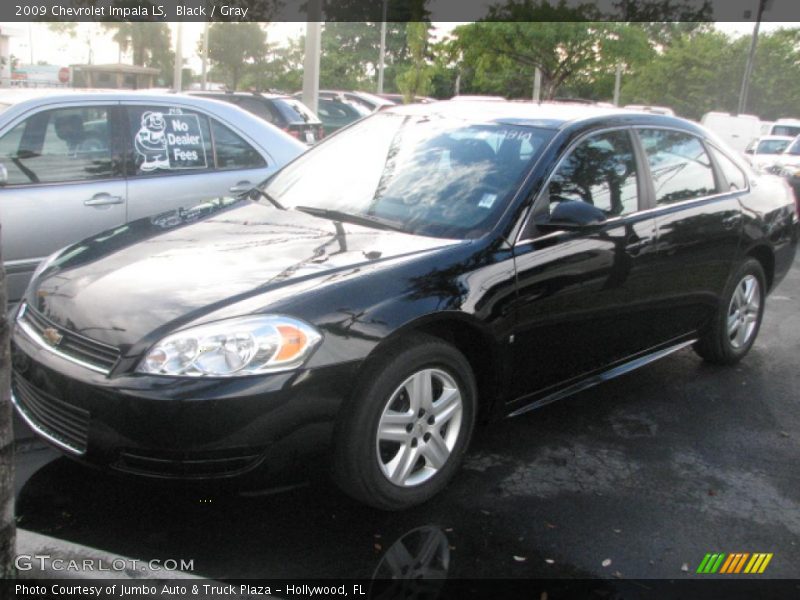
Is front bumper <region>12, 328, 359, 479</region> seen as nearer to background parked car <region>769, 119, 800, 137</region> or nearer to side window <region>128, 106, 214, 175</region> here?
side window <region>128, 106, 214, 175</region>

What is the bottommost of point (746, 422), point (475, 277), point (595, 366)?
point (746, 422)

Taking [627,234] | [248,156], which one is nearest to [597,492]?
[627,234]

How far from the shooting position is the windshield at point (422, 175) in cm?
374

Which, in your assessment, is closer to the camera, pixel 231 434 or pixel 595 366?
pixel 231 434

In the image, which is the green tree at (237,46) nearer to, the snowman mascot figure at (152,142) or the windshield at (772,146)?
the windshield at (772,146)

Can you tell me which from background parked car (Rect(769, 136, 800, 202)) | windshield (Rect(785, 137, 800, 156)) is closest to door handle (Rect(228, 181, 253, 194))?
background parked car (Rect(769, 136, 800, 202))

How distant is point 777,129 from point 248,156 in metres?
25.6

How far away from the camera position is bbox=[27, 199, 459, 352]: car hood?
300cm

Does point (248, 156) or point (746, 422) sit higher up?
point (248, 156)

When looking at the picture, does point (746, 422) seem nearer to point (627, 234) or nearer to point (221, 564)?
point (627, 234)

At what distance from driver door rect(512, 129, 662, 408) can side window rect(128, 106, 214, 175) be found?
113 inches

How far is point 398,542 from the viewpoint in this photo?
10.00ft

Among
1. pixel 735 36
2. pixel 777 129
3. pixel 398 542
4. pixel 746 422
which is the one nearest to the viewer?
pixel 398 542

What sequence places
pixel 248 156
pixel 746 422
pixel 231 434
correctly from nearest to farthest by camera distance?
pixel 231 434 → pixel 746 422 → pixel 248 156
